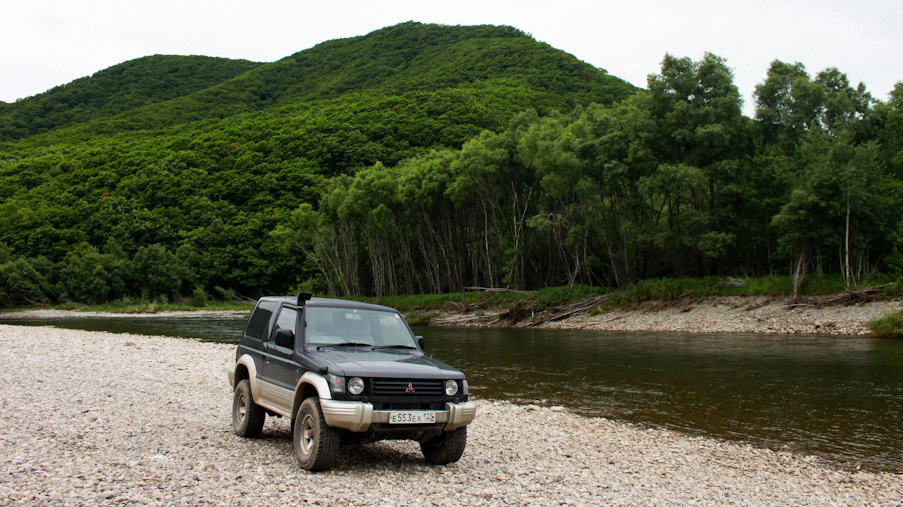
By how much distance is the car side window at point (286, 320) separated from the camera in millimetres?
8586

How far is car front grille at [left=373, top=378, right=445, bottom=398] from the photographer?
725 cm

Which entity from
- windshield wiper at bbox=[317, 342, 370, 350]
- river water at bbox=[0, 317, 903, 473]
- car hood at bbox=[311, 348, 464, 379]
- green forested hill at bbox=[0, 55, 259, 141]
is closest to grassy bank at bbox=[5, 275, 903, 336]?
river water at bbox=[0, 317, 903, 473]

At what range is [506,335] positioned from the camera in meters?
35.3

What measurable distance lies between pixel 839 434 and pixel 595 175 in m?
33.8

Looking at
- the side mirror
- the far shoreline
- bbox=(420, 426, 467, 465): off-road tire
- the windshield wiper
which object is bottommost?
the far shoreline

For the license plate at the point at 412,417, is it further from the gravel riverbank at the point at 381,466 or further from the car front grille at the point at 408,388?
the gravel riverbank at the point at 381,466

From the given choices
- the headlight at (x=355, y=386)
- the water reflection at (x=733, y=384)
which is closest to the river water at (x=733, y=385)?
the water reflection at (x=733, y=384)

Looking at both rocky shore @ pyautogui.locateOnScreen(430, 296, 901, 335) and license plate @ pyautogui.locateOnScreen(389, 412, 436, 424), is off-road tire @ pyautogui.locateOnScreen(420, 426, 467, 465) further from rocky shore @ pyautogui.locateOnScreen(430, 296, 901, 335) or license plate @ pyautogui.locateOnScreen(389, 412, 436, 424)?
rocky shore @ pyautogui.locateOnScreen(430, 296, 901, 335)

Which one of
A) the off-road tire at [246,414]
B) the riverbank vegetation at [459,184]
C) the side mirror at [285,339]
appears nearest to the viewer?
the side mirror at [285,339]

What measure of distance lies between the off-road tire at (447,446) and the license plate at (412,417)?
1.68 ft

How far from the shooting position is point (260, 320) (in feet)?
31.2

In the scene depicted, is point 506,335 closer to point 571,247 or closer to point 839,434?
point 571,247

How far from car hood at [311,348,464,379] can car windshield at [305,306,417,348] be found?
0.29 meters

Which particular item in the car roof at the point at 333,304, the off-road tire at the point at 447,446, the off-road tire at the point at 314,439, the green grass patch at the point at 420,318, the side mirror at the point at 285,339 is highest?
the car roof at the point at 333,304
